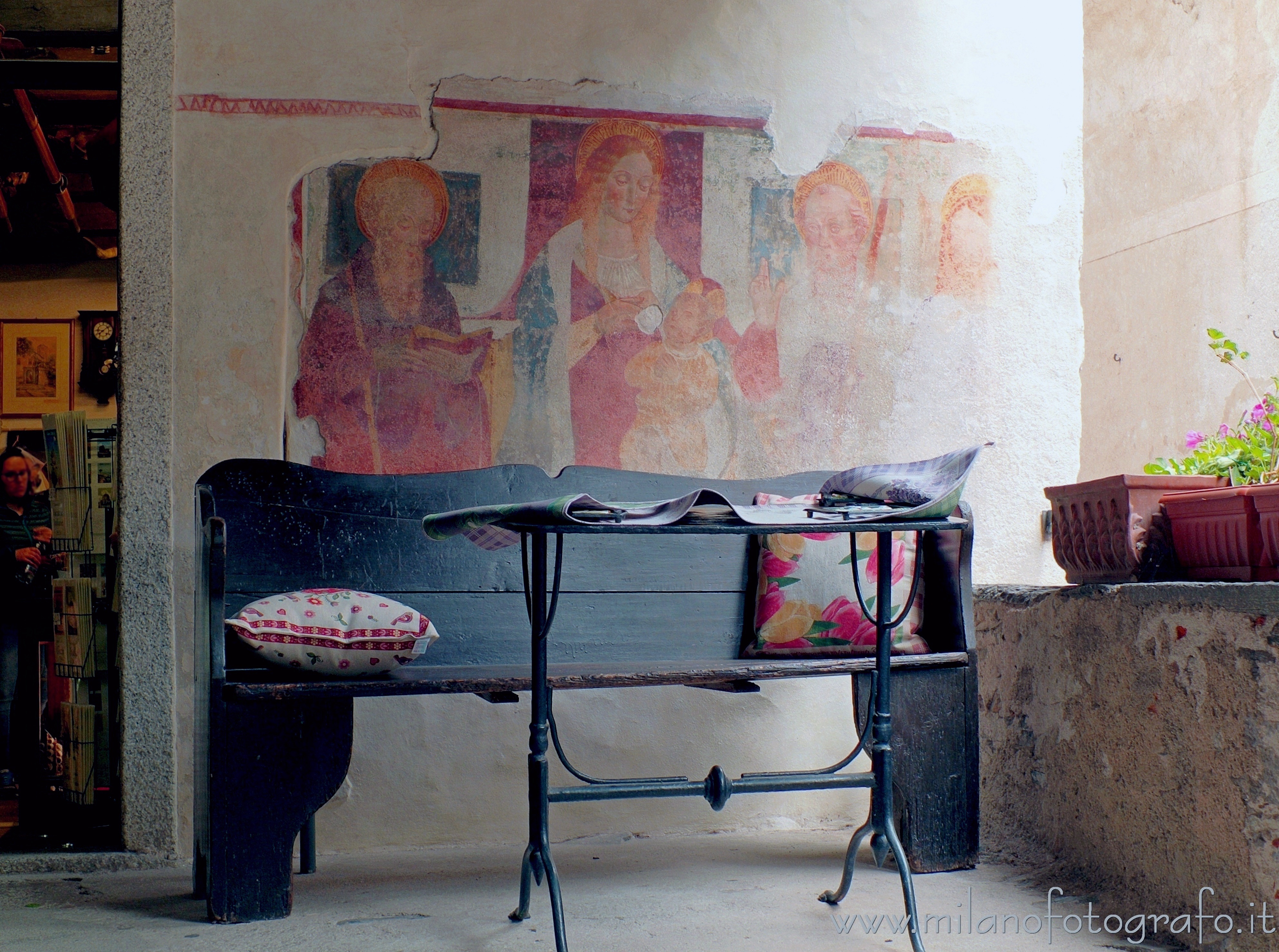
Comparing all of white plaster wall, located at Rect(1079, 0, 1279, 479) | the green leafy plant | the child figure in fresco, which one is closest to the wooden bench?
the child figure in fresco

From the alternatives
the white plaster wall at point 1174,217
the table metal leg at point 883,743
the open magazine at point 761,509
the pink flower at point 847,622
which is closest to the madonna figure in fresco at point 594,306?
the pink flower at point 847,622

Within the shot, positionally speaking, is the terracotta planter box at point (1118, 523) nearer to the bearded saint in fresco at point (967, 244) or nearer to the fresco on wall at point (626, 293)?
the fresco on wall at point (626, 293)

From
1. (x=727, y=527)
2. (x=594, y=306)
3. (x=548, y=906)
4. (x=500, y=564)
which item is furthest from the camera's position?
(x=594, y=306)

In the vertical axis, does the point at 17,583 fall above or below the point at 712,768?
above

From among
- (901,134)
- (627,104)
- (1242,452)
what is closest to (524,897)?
(1242,452)

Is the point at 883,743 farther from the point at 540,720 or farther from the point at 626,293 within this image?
the point at 626,293

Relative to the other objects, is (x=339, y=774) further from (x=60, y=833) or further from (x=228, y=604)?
(x=60, y=833)

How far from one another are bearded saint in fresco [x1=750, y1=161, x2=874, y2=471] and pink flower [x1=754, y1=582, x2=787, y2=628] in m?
0.55

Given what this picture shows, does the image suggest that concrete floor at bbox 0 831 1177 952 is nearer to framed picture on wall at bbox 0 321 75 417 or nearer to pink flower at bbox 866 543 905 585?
pink flower at bbox 866 543 905 585

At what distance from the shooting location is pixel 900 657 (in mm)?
2932

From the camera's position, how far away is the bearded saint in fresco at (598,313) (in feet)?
11.3

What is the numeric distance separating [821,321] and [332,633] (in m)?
1.97

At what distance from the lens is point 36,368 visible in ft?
18.2

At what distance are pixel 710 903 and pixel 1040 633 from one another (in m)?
1.16
